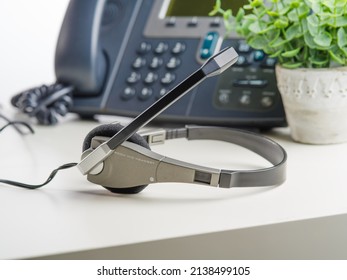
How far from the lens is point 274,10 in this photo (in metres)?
0.64

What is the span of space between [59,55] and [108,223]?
1.44 feet

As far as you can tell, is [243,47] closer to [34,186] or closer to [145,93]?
[145,93]

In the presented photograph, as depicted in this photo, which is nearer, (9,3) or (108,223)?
(108,223)

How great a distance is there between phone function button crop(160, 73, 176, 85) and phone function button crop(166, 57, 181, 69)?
0.03ft

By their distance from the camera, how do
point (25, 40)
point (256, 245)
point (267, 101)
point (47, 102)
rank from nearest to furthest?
point (256, 245), point (267, 101), point (47, 102), point (25, 40)

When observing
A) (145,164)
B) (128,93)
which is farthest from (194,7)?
(145,164)

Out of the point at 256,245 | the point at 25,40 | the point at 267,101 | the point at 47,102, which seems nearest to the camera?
the point at 256,245

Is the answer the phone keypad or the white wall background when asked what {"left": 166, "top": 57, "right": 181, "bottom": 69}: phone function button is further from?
the white wall background

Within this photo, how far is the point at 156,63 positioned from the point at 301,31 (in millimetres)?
217

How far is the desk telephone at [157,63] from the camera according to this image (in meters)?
0.70

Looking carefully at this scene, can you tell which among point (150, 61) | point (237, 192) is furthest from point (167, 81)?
point (237, 192)

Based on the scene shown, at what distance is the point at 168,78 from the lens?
748 mm

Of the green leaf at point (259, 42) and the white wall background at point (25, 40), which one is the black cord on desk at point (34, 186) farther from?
the white wall background at point (25, 40)

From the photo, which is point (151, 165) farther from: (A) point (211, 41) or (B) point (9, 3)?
(B) point (9, 3)
